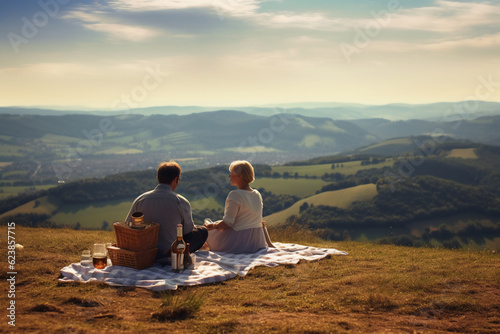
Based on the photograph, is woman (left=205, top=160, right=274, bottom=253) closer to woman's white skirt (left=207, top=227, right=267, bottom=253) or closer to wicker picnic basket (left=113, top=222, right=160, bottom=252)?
woman's white skirt (left=207, top=227, right=267, bottom=253)

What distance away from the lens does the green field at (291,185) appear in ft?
327

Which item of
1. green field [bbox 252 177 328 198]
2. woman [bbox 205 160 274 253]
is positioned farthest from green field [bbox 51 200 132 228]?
woman [bbox 205 160 274 253]

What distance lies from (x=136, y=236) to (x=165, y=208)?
3.02 ft

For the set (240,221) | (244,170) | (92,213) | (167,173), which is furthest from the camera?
(92,213)

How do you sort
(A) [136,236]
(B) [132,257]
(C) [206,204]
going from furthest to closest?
(C) [206,204] < (B) [132,257] < (A) [136,236]

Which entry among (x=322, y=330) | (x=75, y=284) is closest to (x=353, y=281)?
(x=322, y=330)

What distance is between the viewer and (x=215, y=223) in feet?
32.4

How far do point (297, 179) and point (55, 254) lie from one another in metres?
104

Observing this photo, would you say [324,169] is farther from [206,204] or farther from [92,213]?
[92,213]

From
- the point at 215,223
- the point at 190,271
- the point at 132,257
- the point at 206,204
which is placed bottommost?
the point at 206,204

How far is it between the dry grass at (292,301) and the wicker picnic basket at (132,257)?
2.96 ft

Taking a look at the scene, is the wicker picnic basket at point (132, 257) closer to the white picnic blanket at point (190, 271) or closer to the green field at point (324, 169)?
the white picnic blanket at point (190, 271)

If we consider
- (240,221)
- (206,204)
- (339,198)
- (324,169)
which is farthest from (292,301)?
(324,169)

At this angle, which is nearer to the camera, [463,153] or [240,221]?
[240,221]
